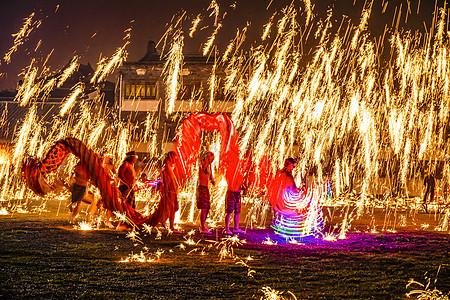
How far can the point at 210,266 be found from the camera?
18.5 ft

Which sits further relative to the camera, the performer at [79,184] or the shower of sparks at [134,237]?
the performer at [79,184]

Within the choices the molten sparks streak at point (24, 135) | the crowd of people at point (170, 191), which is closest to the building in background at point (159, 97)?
the molten sparks streak at point (24, 135)

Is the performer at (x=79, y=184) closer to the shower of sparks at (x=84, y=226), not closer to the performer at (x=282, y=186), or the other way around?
the shower of sparks at (x=84, y=226)

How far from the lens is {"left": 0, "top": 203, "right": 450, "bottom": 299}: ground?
4.42 metres

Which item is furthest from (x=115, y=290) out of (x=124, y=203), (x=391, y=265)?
(x=124, y=203)

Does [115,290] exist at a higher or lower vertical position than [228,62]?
lower

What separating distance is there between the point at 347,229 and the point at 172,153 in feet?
→ 14.0

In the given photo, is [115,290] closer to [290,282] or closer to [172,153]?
[290,282]

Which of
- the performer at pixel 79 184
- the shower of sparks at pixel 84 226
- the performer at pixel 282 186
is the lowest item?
the shower of sparks at pixel 84 226

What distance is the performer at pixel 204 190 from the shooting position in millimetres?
8842

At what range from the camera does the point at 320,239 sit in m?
8.59

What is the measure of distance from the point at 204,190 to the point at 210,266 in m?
3.31

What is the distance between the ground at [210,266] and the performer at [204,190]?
0.38 meters

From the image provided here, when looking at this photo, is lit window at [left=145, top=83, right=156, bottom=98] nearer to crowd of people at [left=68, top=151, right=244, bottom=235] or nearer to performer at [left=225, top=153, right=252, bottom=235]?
crowd of people at [left=68, top=151, right=244, bottom=235]
